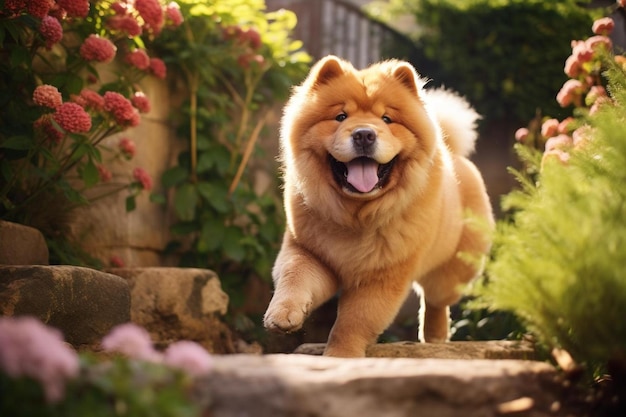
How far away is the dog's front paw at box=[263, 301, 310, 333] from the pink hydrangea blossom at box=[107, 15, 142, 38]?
162cm

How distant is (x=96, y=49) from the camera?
3.10 m

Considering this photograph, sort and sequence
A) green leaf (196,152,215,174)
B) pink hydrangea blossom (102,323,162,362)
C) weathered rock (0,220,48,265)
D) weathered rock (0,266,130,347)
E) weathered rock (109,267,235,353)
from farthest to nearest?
green leaf (196,152,215,174) → weathered rock (109,267,235,353) → weathered rock (0,220,48,265) → weathered rock (0,266,130,347) → pink hydrangea blossom (102,323,162,362)

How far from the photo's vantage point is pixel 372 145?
256 centimetres

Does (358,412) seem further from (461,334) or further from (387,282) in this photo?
(461,334)

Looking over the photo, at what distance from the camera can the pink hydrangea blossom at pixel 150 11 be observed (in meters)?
3.33

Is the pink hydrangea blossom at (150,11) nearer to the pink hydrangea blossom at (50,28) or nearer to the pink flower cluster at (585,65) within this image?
the pink hydrangea blossom at (50,28)

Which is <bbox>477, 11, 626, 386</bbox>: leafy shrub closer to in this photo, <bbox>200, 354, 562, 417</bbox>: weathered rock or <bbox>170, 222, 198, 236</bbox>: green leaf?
<bbox>200, 354, 562, 417</bbox>: weathered rock

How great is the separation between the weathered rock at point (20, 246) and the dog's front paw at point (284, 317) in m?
1.14

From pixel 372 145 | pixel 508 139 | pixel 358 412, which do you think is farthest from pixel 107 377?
pixel 508 139

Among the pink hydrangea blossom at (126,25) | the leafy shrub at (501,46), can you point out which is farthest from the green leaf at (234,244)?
the leafy shrub at (501,46)

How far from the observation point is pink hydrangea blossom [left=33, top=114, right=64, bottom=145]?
2.97 meters

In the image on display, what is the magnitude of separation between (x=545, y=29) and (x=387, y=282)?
388cm

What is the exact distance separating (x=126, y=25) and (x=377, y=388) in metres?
2.46

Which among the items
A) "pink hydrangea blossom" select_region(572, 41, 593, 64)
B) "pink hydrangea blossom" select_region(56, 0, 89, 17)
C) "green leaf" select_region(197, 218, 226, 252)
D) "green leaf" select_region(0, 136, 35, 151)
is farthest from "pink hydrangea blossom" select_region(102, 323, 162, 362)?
"green leaf" select_region(197, 218, 226, 252)
